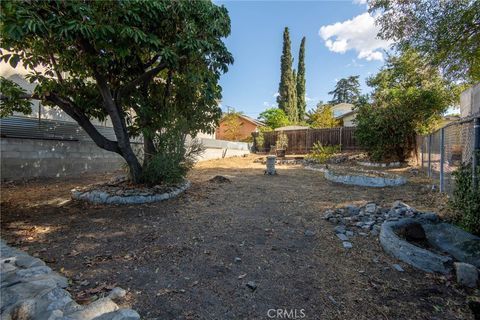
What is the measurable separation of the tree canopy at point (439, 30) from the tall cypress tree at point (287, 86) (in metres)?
18.4

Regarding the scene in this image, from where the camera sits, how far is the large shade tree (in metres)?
3.09

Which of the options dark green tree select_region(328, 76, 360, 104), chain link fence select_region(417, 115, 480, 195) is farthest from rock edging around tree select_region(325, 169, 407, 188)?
dark green tree select_region(328, 76, 360, 104)

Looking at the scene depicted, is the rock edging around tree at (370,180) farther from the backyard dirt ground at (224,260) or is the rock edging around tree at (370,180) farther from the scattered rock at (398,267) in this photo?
the scattered rock at (398,267)

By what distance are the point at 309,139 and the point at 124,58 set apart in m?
13.3

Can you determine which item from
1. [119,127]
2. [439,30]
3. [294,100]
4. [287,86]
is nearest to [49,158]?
[119,127]

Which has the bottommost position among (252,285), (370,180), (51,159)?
(252,285)

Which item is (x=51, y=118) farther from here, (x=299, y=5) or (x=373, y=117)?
(x=373, y=117)

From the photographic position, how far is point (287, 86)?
2558cm

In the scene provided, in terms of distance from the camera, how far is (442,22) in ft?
20.5

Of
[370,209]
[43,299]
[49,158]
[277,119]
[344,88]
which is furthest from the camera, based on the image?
[344,88]

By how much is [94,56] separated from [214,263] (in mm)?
3813

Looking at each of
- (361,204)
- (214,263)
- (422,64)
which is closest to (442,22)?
(422,64)

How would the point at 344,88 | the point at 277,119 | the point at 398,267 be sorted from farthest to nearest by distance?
the point at 344,88 < the point at 277,119 < the point at 398,267

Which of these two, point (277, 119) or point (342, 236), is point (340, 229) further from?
point (277, 119)
